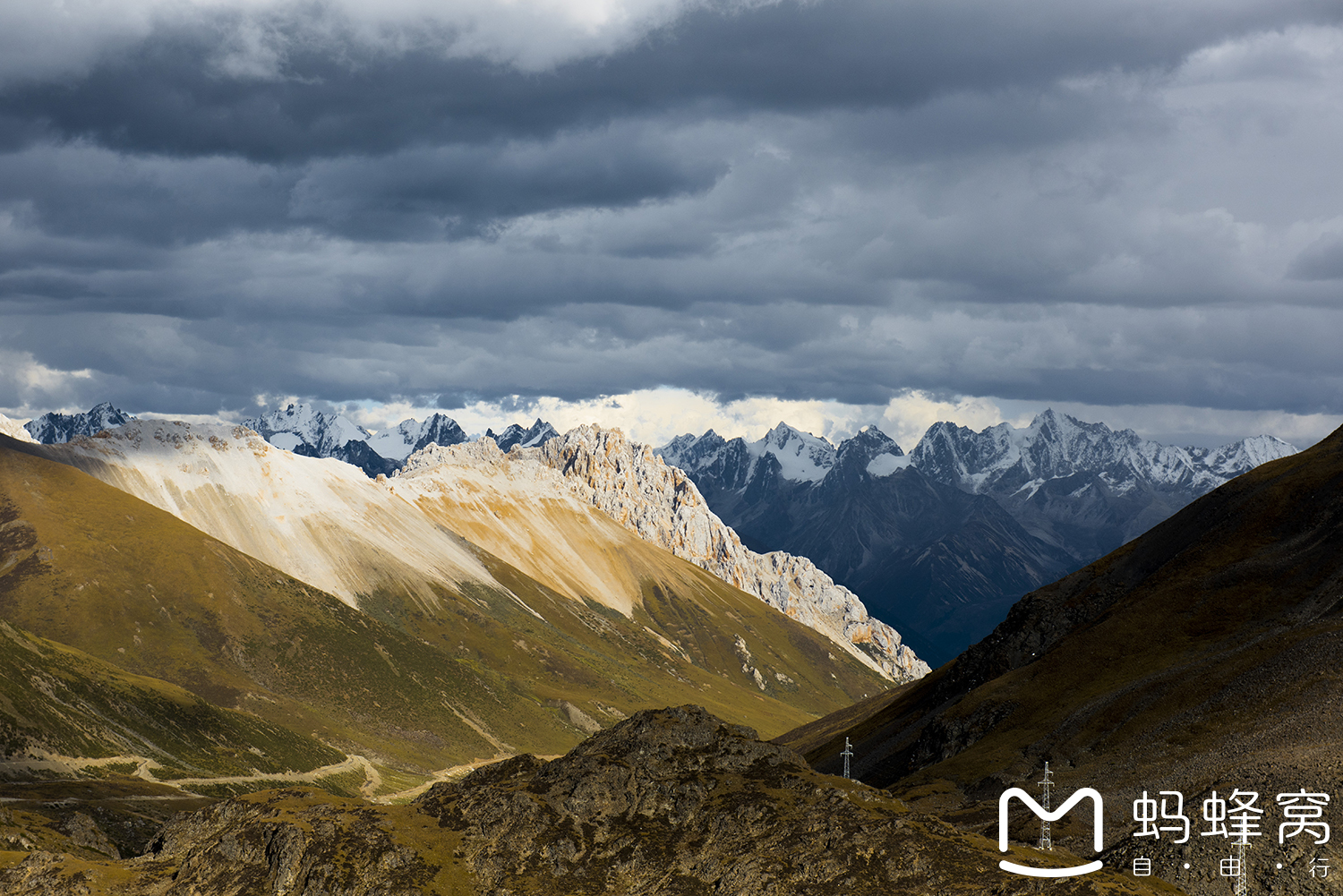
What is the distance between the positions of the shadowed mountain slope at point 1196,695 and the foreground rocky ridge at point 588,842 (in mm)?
24062

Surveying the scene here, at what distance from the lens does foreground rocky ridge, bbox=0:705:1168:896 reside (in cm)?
11494

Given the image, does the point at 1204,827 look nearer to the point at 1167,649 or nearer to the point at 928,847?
the point at 928,847

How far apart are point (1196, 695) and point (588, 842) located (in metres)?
82.5

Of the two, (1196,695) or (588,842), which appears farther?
(1196,695)

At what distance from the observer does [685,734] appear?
146250 mm

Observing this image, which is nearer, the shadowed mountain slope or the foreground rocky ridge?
the foreground rocky ridge

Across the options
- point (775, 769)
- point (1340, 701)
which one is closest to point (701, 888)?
point (775, 769)

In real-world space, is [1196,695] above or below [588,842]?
above

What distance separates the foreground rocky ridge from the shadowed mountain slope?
24062mm

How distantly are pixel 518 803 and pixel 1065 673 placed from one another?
97983 mm

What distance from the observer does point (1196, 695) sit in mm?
150375

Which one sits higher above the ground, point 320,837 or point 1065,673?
point 1065,673

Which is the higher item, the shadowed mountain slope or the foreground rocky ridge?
the shadowed mountain slope

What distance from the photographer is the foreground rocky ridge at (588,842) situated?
377 feet
